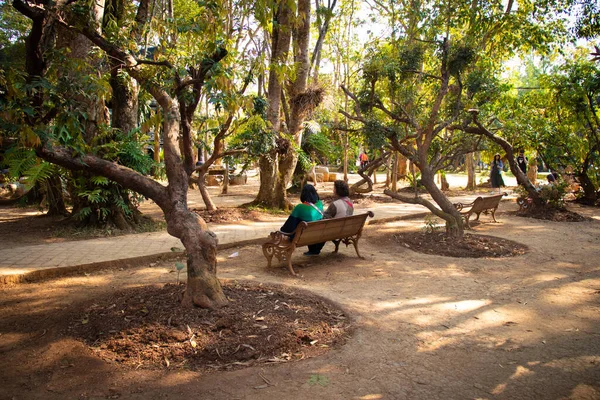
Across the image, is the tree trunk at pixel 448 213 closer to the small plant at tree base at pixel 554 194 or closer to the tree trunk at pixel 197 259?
the small plant at tree base at pixel 554 194

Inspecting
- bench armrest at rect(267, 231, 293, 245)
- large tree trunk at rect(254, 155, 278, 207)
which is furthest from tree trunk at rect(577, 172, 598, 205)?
bench armrest at rect(267, 231, 293, 245)

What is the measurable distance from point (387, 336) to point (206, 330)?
1.70 metres

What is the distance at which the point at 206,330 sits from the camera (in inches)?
161

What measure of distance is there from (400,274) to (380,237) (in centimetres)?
265

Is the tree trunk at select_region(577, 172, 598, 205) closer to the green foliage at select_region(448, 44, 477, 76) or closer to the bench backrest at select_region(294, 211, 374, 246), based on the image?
the green foliage at select_region(448, 44, 477, 76)

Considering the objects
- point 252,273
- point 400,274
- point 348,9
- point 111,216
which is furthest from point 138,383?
point 348,9

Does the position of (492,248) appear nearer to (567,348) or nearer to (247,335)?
(567,348)

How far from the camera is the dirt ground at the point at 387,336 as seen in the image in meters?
3.30

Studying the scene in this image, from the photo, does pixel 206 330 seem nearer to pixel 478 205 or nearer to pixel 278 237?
pixel 278 237

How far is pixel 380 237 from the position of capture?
916 cm

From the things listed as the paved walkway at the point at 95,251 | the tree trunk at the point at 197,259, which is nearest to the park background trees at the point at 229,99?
the tree trunk at the point at 197,259

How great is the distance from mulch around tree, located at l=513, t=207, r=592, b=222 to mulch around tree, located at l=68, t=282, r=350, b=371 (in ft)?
30.1

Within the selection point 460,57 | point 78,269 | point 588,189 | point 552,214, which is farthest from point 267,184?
point 588,189

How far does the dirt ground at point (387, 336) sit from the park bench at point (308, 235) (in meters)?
0.31
